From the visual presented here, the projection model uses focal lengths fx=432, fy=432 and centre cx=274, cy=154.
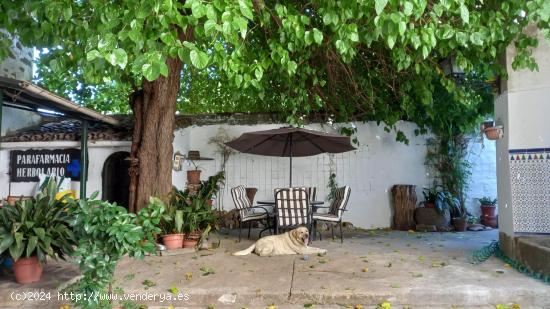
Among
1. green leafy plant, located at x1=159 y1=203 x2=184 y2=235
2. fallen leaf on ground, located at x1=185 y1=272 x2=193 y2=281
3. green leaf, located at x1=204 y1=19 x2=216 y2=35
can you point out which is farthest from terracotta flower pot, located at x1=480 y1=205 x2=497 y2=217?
green leaf, located at x1=204 y1=19 x2=216 y2=35

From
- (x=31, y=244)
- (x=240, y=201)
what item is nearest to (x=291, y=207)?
(x=240, y=201)

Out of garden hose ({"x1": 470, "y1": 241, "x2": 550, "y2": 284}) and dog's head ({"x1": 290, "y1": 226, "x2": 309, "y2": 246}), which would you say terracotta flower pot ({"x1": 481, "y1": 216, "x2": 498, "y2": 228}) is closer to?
garden hose ({"x1": 470, "y1": 241, "x2": 550, "y2": 284})

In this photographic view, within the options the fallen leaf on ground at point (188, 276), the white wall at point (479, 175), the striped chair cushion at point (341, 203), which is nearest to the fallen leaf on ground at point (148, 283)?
the fallen leaf on ground at point (188, 276)

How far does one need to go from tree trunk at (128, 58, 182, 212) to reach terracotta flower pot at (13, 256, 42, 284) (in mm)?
2118

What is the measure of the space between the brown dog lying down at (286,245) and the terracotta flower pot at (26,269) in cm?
248

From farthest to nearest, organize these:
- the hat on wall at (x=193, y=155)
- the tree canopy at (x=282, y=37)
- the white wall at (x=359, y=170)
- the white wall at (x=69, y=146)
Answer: the hat on wall at (x=193, y=155) → the white wall at (x=359, y=170) → the white wall at (x=69, y=146) → the tree canopy at (x=282, y=37)

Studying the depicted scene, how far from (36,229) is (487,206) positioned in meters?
8.23

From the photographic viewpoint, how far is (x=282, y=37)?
4.63m

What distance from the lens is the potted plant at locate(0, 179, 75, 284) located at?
13.5 feet

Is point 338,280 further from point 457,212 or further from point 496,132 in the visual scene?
point 457,212

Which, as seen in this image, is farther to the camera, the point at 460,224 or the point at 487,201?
the point at 487,201

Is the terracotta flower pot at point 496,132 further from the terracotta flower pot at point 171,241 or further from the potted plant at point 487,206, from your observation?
the terracotta flower pot at point 171,241

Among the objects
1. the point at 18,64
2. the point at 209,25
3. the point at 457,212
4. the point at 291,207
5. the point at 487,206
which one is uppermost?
the point at 18,64

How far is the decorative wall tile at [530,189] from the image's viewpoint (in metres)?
4.96
